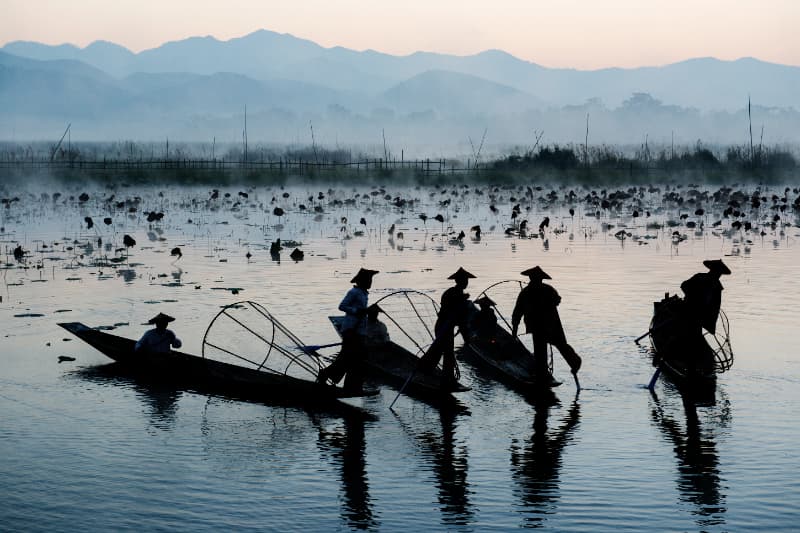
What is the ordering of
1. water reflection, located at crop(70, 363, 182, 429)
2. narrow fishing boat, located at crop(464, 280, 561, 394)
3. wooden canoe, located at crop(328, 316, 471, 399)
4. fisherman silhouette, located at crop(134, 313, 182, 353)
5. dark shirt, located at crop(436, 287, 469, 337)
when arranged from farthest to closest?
1. fisherman silhouette, located at crop(134, 313, 182, 353)
2. narrow fishing boat, located at crop(464, 280, 561, 394)
3. dark shirt, located at crop(436, 287, 469, 337)
4. wooden canoe, located at crop(328, 316, 471, 399)
5. water reflection, located at crop(70, 363, 182, 429)

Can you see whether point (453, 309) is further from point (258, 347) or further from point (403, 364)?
point (258, 347)

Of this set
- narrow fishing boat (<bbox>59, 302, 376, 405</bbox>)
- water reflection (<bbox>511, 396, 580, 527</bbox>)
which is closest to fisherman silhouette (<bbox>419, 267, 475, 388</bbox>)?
narrow fishing boat (<bbox>59, 302, 376, 405</bbox>)

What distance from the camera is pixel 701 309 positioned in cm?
1528

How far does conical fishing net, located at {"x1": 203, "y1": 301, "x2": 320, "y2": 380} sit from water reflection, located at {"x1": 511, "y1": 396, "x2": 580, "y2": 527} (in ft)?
11.2

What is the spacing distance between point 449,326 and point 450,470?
11.0ft

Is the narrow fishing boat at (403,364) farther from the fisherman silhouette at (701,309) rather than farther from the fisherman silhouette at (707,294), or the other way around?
the fisherman silhouette at (707,294)

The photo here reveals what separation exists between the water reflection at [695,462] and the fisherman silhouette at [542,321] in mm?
1216

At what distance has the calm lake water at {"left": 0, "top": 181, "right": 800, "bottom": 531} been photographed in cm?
1050

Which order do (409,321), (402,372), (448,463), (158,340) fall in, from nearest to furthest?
(448,463)
(402,372)
(158,340)
(409,321)

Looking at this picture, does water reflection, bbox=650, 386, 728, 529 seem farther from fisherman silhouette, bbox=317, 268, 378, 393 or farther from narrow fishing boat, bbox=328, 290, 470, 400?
fisherman silhouette, bbox=317, 268, 378, 393

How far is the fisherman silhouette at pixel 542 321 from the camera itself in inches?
591

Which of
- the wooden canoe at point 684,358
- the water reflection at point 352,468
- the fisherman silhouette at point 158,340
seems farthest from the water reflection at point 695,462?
the fisherman silhouette at point 158,340

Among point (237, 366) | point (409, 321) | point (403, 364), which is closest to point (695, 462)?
point (403, 364)

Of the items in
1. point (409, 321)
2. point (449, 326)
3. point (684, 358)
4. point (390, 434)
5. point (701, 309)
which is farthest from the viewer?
point (409, 321)
